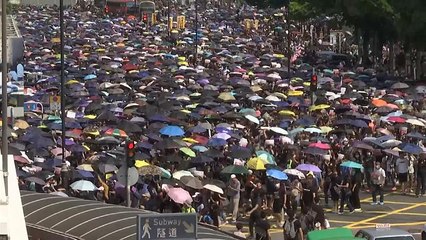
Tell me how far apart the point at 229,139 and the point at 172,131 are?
164 cm

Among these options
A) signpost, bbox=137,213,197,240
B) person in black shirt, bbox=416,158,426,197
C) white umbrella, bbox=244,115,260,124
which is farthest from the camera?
white umbrella, bbox=244,115,260,124

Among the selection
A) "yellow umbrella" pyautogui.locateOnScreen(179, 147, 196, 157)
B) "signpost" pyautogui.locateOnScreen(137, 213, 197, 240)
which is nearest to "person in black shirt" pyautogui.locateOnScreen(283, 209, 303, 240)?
"signpost" pyautogui.locateOnScreen(137, 213, 197, 240)

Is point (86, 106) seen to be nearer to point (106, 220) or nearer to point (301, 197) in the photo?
point (301, 197)

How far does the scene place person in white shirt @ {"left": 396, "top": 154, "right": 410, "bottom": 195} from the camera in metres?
28.7

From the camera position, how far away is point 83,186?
78.3 ft

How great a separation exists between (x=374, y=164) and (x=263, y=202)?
15.2ft

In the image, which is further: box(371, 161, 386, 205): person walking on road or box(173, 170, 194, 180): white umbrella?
box(371, 161, 386, 205): person walking on road

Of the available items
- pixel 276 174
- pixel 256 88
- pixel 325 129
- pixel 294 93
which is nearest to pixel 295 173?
pixel 276 174

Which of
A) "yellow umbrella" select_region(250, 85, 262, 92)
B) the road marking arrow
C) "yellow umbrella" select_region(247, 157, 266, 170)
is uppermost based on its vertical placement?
the road marking arrow

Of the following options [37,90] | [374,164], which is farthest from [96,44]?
[374,164]

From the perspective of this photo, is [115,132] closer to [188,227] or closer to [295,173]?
[295,173]

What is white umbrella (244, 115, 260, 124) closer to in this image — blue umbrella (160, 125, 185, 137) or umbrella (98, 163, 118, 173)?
blue umbrella (160, 125, 185, 137)

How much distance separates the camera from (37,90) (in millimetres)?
46344

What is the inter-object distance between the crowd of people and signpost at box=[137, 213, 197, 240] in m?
7.06
